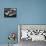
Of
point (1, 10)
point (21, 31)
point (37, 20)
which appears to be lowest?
point (21, 31)

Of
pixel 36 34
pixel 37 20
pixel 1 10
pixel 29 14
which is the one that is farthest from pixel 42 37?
pixel 1 10

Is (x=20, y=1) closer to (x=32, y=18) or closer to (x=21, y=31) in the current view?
(x=32, y=18)

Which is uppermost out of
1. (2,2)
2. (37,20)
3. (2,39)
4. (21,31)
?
(2,2)

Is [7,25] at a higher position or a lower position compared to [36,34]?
higher

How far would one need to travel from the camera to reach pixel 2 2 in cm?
298

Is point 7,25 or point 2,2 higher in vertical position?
point 2,2

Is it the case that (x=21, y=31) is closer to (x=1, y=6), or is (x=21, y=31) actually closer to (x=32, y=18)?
(x=32, y=18)

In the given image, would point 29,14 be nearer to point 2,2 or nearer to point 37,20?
point 37,20

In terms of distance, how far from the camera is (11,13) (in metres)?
2.95

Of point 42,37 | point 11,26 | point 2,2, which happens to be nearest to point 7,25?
point 11,26

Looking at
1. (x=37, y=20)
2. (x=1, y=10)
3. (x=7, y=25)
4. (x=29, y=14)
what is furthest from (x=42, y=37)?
(x=1, y=10)

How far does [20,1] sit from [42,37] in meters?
0.99

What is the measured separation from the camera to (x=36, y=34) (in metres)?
2.84

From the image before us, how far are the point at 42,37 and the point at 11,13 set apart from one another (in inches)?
36.0
